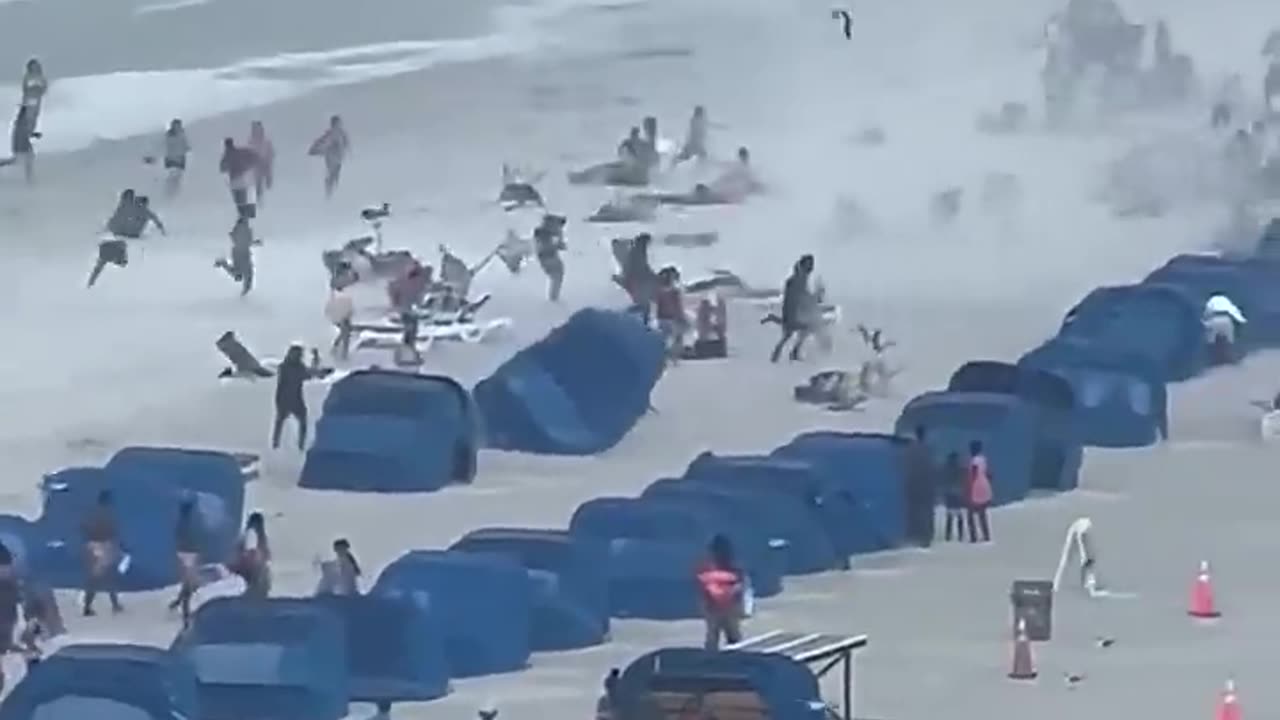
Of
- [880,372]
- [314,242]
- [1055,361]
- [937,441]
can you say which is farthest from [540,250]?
[937,441]

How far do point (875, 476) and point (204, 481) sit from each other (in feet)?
10.9

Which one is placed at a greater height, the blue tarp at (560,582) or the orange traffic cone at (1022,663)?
the blue tarp at (560,582)

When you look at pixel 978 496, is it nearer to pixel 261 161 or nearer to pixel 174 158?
pixel 261 161

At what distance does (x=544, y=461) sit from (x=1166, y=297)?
5623mm

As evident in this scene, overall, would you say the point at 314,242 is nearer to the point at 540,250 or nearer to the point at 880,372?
the point at 540,250

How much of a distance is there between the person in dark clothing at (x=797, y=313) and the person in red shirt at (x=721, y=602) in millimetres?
10501

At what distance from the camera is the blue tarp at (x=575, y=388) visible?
939 inches

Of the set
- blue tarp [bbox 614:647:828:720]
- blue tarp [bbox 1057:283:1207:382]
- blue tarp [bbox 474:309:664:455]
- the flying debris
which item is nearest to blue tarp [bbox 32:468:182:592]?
blue tarp [bbox 614:647:828:720]

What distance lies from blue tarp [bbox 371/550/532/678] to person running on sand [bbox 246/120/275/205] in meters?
17.5

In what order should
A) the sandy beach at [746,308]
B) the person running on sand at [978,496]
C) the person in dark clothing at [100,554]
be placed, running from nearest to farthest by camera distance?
1. the sandy beach at [746,308]
2. the person in dark clothing at [100,554]
3. the person running on sand at [978,496]

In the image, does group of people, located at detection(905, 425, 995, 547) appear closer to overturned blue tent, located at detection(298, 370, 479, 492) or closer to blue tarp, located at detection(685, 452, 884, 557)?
blue tarp, located at detection(685, 452, 884, 557)

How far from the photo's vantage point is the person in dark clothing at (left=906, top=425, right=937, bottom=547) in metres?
20.4

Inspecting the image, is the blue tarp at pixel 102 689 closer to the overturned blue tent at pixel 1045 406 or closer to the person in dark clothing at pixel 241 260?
the overturned blue tent at pixel 1045 406

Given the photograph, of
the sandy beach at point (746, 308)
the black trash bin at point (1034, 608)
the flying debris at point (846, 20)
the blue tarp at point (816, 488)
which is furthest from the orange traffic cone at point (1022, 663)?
the flying debris at point (846, 20)
